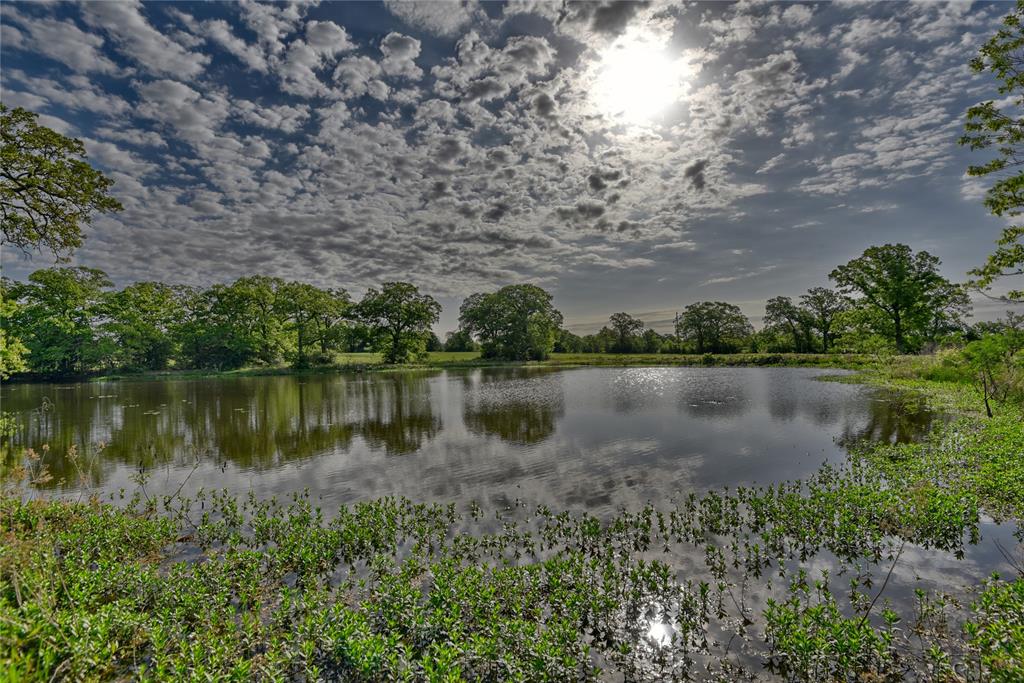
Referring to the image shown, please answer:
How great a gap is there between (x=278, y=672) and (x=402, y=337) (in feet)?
248

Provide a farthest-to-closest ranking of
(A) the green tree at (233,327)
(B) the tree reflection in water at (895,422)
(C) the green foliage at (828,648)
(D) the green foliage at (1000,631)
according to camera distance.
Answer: (A) the green tree at (233,327) < (B) the tree reflection in water at (895,422) < (C) the green foliage at (828,648) < (D) the green foliage at (1000,631)

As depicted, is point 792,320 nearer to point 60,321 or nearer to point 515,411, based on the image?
point 515,411

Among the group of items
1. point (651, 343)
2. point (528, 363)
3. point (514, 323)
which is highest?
point (514, 323)

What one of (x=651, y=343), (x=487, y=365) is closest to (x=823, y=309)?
(x=651, y=343)

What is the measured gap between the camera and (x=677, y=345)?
349 ft

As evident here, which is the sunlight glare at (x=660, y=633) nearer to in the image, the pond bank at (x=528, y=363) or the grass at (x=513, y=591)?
the grass at (x=513, y=591)

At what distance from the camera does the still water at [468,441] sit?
13.6m

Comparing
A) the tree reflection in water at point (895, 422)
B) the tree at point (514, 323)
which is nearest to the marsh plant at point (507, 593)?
the tree reflection in water at point (895, 422)

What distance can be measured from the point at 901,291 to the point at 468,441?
214 ft

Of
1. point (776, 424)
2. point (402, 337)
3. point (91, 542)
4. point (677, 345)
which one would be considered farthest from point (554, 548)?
Answer: point (677, 345)

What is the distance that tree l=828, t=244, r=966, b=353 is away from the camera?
53969mm

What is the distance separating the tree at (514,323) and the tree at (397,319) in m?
15.4

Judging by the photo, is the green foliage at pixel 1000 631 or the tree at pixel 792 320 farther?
the tree at pixel 792 320

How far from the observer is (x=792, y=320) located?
92.2 meters
